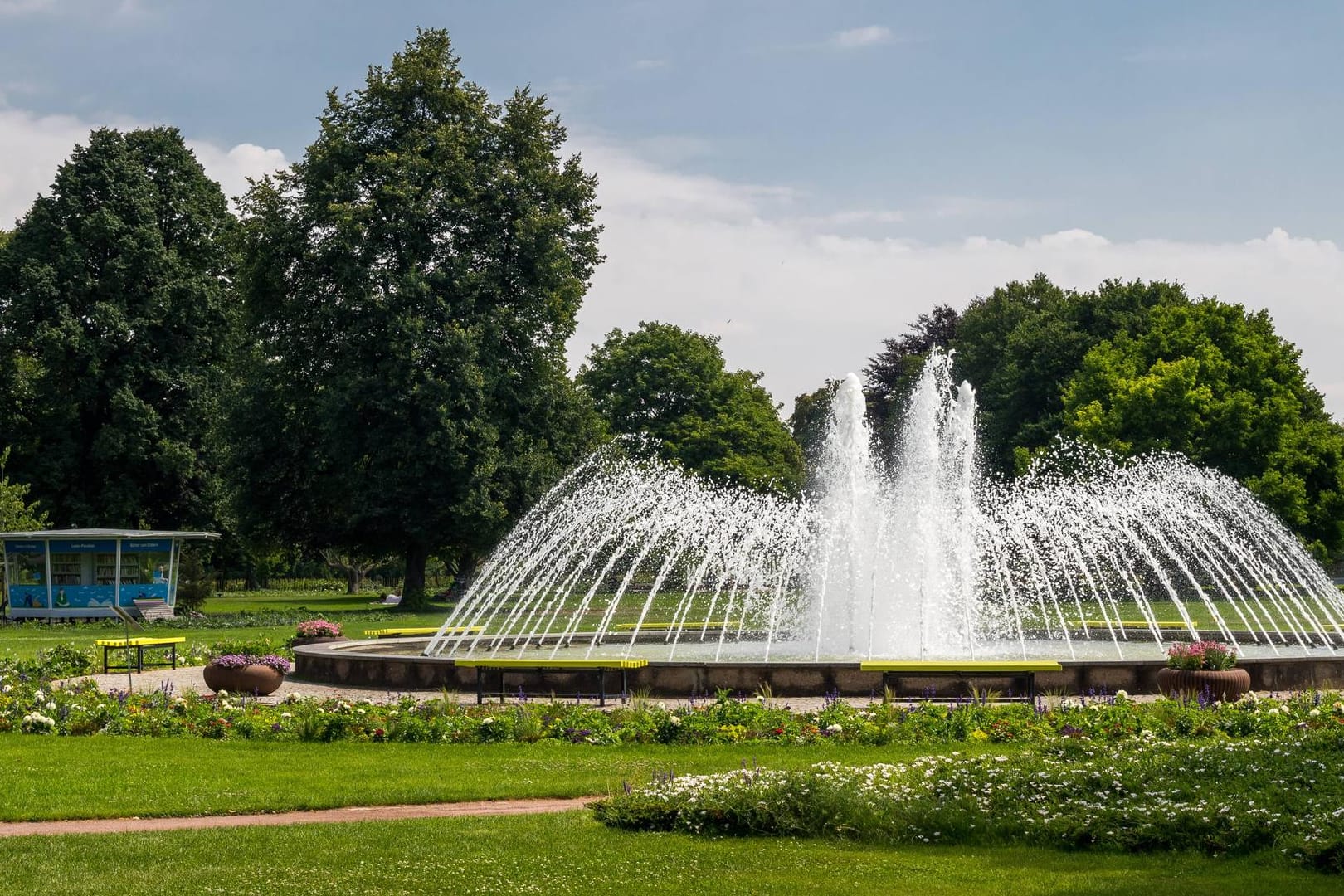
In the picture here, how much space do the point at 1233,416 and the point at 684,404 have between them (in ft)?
95.9

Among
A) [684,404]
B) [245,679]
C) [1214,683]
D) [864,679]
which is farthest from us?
[684,404]

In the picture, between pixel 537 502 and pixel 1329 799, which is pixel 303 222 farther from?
pixel 1329 799

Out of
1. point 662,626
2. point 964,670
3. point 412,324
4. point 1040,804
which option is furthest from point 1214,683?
point 412,324

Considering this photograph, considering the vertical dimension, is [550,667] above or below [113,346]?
below

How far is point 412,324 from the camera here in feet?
144

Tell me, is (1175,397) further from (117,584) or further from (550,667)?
(550,667)

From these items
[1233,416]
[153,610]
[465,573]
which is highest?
[1233,416]

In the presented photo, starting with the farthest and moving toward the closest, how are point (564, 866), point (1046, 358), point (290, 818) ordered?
1. point (1046, 358)
2. point (290, 818)
3. point (564, 866)

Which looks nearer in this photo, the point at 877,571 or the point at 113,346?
the point at 877,571

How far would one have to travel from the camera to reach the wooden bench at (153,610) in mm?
43444

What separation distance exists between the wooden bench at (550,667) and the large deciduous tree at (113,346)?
3516cm

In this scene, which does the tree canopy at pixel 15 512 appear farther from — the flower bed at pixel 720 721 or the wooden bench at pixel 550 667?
the wooden bench at pixel 550 667

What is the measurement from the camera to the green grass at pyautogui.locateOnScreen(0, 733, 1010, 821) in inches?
465

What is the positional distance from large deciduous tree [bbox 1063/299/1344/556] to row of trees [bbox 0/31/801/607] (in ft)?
64.9
